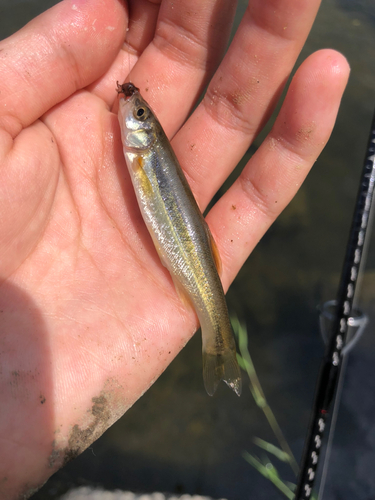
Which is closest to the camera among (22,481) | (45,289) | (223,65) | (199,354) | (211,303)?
(22,481)

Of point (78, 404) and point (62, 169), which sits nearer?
point (78, 404)

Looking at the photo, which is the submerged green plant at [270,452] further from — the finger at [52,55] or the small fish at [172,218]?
the finger at [52,55]

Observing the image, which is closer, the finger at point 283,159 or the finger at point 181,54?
the finger at point 283,159

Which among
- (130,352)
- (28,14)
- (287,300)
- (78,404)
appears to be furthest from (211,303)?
(28,14)

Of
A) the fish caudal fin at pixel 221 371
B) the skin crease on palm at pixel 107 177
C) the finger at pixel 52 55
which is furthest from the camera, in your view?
the fish caudal fin at pixel 221 371

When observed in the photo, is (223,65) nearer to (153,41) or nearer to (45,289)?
(153,41)

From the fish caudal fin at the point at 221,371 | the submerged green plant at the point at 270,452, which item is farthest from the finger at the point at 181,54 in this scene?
the submerged green plant at the point at 270,452

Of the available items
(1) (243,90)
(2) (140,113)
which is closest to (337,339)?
(1) (243,90)

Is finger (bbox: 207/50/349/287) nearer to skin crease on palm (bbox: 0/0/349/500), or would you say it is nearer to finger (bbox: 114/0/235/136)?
skin crease on palm (bbox: 0/0/349/500)
